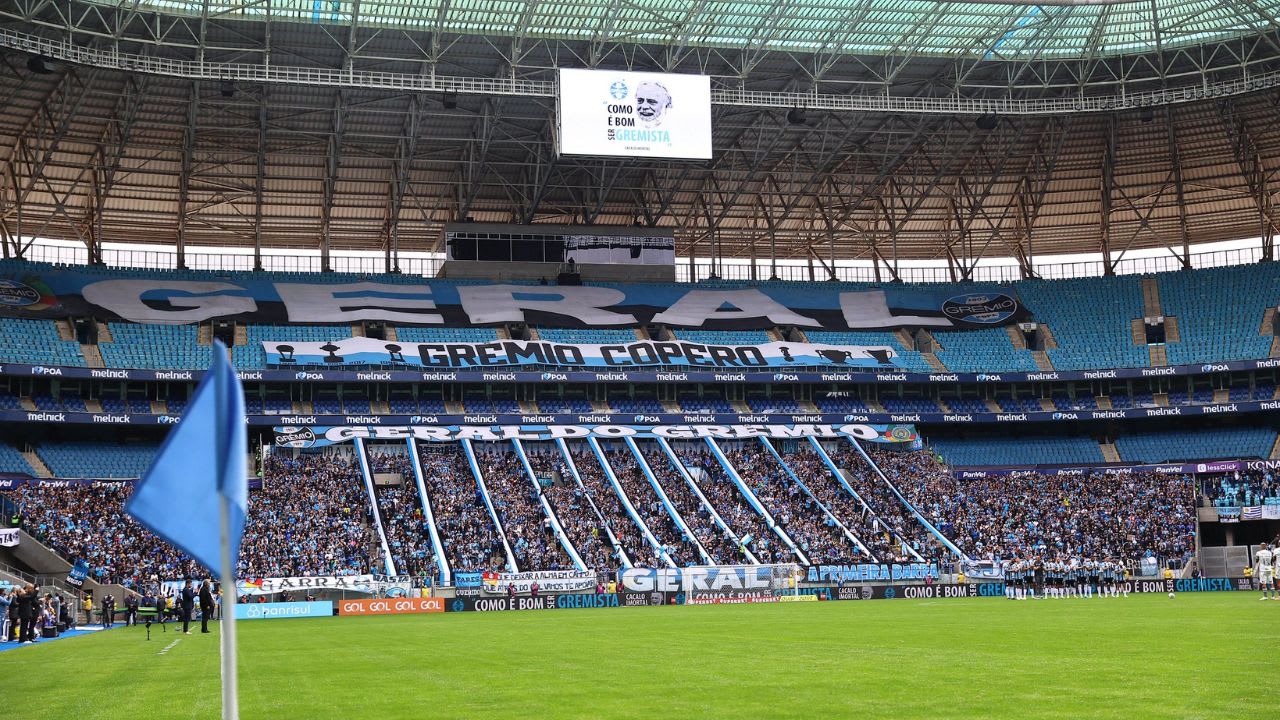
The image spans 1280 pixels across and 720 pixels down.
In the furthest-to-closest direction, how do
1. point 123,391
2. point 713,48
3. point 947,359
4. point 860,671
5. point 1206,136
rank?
point 947,359, point 1206,136, point 123,391, point 713,48, point 860,671

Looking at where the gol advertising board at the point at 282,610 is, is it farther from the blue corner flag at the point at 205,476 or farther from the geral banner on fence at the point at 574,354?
the blue corner flag at the point at 205,476

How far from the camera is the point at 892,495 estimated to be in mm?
64125

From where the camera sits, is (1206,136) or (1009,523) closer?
(1009,523)

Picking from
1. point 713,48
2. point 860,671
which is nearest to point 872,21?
point 713,48

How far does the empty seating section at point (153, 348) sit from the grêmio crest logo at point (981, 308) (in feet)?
152

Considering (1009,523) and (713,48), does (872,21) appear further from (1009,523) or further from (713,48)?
(1009,523)

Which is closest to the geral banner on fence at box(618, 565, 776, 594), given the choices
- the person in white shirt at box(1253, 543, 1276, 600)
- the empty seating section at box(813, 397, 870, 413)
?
the person in white shirt at box(1253, 543, 1276, 600)

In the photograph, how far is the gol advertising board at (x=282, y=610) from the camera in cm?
4744

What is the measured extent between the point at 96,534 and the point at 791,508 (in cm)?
3176

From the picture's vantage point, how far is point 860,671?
58.6 feet

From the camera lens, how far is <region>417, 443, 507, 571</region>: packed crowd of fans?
54594 millimetres

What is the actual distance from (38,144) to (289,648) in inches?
1641

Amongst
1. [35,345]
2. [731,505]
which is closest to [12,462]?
[35,345]

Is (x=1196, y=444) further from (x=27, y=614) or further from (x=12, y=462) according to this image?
(x=12, y=462)
